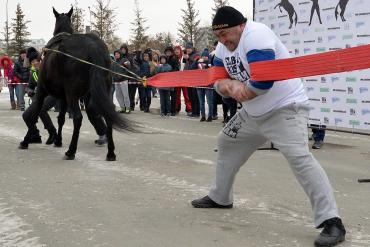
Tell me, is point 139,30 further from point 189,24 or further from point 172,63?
point 172,63

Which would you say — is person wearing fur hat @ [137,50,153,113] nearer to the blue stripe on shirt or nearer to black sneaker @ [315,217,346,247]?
the blue stripe on shirt

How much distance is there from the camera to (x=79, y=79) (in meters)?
7.94

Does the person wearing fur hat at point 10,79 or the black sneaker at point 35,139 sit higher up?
the person wearing fur hat at point 10,79

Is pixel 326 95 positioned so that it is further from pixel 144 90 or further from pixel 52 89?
pixel 144 90

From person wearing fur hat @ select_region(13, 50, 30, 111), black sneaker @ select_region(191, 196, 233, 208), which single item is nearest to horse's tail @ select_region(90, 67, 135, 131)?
black sneaker @ select_region(191, 196, 233, 208)

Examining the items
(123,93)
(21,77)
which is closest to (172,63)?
(123,93)

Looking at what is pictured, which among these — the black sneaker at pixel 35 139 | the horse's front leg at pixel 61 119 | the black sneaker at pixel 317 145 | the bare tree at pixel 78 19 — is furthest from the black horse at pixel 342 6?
the bare tree at pixel 78 19

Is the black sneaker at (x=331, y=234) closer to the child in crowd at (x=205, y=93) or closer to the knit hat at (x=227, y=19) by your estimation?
the knit hat at (x=227, y=19)

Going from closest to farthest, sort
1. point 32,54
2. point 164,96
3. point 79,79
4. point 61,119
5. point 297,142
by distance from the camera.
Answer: point 297,142 → point 79,79 → point 61,119 → point 32,54 → point 164,96

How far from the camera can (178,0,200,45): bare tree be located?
150 feet

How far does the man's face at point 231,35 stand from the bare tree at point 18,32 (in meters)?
47.1

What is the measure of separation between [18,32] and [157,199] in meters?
46.5

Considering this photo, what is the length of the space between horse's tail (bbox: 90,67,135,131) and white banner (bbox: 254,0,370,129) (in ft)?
11.4

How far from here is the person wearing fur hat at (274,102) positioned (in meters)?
4.05
